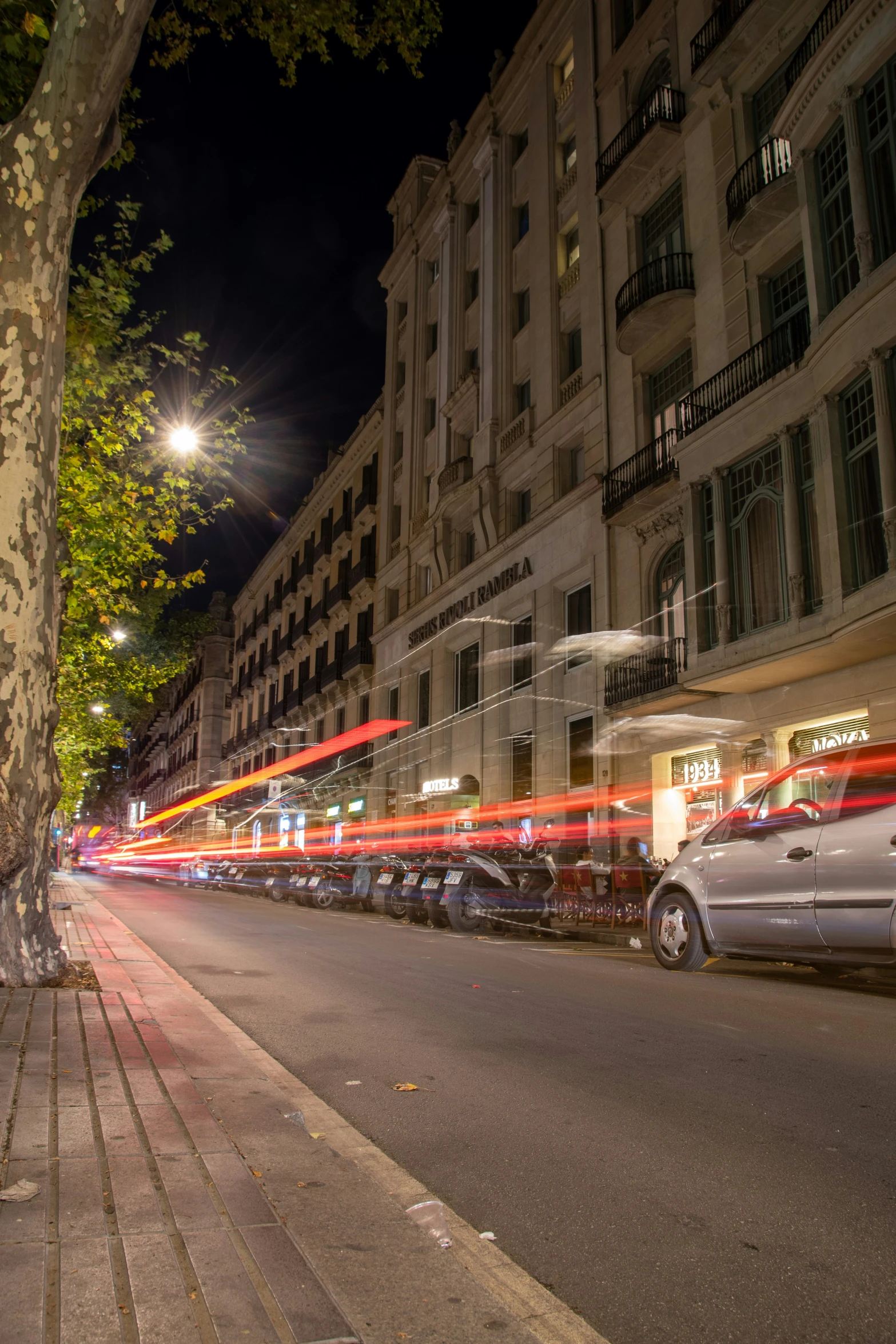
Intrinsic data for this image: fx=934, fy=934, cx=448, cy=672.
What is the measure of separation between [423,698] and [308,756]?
13.0m

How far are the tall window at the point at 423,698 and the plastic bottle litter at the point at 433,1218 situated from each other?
31.1 m

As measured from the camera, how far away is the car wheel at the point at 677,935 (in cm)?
898

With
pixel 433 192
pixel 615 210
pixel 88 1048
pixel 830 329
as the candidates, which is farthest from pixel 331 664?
pixel 88 1048

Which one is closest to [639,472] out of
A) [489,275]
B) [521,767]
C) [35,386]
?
[521,767]

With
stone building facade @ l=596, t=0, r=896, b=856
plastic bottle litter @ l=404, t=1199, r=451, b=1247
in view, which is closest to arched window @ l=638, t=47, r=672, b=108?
stone building facade @ l=596, t=0, r=896, b=856

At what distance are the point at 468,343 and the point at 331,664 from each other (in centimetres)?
1639

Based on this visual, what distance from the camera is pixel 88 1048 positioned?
4.82m

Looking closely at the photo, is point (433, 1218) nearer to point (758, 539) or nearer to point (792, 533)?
point (792, 533)

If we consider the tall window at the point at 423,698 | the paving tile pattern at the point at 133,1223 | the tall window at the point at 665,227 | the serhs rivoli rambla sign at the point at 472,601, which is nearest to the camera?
the paving tile pattern at the point at 133,1223

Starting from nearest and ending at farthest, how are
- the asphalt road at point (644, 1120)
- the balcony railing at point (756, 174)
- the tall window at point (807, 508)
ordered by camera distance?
the asphalt road at point (644, 1120) < the tall window at point (807, 508) < the balcony railing at point (756, 174)

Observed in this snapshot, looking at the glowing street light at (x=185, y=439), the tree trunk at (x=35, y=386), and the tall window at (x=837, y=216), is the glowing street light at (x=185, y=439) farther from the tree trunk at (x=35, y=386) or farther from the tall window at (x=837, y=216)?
the tall window at (x=837, y=216)

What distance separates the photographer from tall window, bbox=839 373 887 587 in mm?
14047

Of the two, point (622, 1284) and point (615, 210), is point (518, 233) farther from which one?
point (622, 1284)

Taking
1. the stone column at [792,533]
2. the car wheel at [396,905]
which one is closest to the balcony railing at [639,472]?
the stone column at [792,533]
